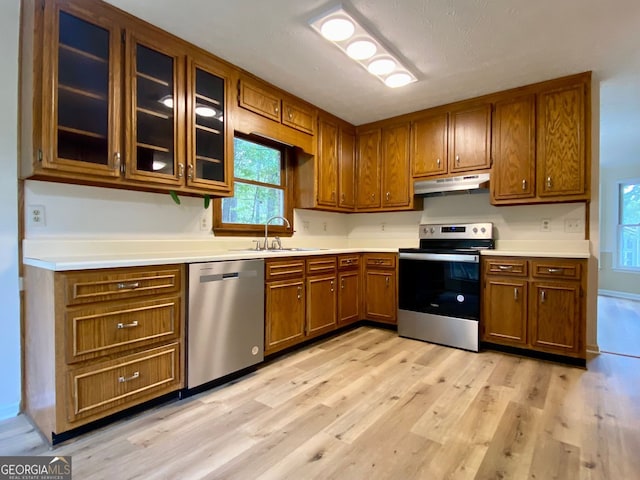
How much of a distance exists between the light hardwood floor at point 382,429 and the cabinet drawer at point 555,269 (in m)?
0.74

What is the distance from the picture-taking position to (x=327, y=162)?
3.81m

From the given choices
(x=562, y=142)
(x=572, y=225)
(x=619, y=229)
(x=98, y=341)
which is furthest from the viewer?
(x=619, y=229)

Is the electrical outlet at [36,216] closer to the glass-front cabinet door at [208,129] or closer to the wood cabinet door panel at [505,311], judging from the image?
the glass-front cabinet door at [208,129]

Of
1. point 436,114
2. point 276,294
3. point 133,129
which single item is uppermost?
point 436,114

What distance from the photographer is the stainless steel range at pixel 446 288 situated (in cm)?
312

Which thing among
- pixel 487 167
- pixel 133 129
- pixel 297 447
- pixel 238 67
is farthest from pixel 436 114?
pixel 297 447

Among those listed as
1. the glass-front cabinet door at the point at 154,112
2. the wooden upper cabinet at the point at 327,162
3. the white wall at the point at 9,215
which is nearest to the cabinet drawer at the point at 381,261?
the wooden upper cabinet at the point at 327,162

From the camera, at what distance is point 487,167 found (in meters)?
3.31

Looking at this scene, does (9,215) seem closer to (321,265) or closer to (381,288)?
(321,265)

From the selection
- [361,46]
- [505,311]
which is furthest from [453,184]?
[361,46]

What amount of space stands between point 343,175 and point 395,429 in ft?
9.35

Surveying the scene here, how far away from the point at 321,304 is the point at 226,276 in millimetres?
1192

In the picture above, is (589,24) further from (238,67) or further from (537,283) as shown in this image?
(238,67)

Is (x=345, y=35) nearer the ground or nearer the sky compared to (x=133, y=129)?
nearer the sky
